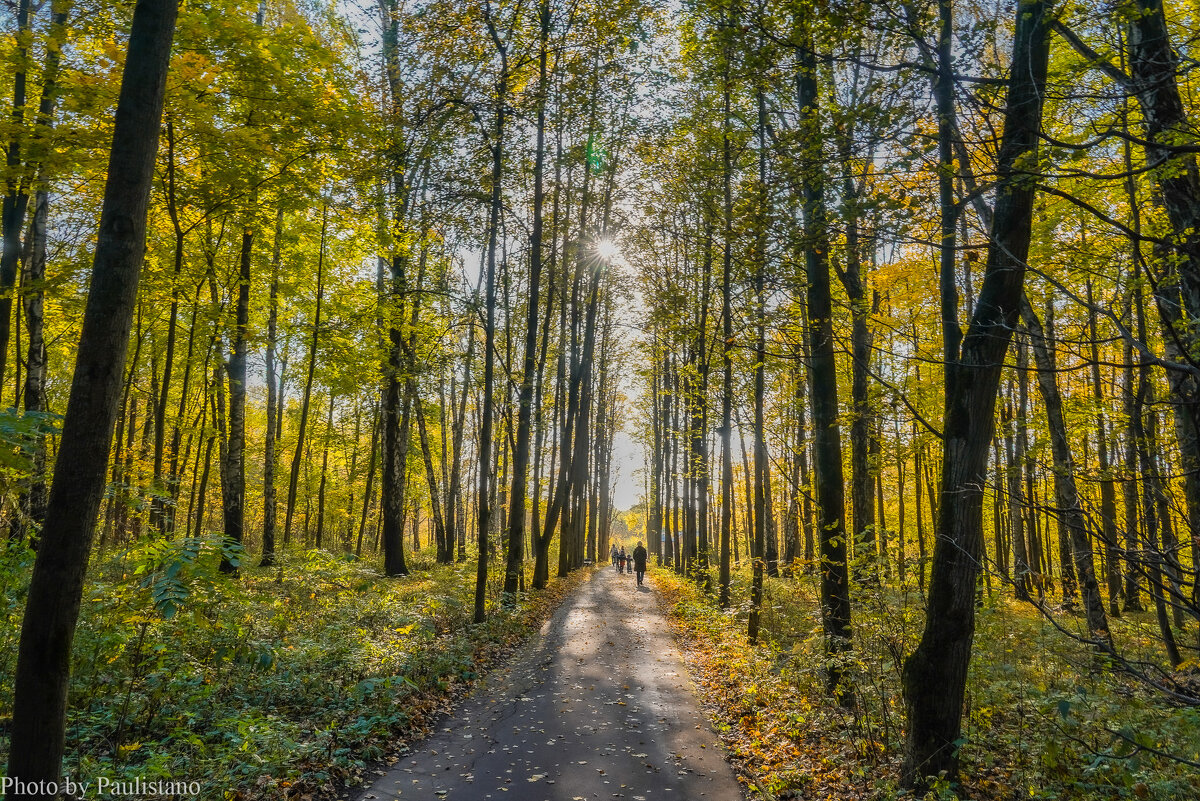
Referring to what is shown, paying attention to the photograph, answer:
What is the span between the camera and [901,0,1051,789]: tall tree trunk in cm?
484

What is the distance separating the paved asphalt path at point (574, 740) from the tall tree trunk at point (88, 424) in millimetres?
2605

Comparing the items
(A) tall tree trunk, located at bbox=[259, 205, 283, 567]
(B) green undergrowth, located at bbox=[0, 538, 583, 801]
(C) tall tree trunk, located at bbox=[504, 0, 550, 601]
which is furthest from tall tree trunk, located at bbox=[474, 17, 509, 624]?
(A) tall tree trunk, located at bbox=[259, 205, 283, 567]

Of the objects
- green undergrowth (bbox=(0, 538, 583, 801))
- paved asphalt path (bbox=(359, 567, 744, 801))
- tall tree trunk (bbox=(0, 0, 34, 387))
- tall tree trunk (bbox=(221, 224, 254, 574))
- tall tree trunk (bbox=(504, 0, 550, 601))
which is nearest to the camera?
green undergrowth (bbox=(0, 538, 583, 801))

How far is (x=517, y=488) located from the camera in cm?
1520

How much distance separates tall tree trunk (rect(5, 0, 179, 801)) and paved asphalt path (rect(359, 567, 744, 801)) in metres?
2.61

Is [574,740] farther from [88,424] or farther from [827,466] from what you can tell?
[88,424]

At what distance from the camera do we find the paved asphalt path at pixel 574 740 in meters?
5.50

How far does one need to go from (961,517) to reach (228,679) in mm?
7915

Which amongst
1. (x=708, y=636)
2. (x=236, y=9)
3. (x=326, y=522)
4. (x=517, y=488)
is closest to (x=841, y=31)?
(x=236, y=9)

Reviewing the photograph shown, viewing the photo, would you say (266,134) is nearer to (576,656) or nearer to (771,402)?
(576,656)

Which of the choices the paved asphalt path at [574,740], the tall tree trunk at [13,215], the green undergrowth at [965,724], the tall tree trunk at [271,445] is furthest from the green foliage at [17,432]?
the tall tree trunk at [271,445]

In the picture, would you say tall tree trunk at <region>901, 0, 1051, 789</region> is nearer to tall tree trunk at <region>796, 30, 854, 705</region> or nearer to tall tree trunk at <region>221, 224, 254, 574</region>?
tall tree trunk at <region>796, 30, 854, 705</region>

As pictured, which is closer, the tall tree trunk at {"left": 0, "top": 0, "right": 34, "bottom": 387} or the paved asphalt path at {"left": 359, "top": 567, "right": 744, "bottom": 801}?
the paved asphalt path at {"left": 359, "top": 567, "right": 744, "bottom": 801}

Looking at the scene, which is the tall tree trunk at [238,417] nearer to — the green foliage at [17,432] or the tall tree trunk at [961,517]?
the green foliage at [17,432]
